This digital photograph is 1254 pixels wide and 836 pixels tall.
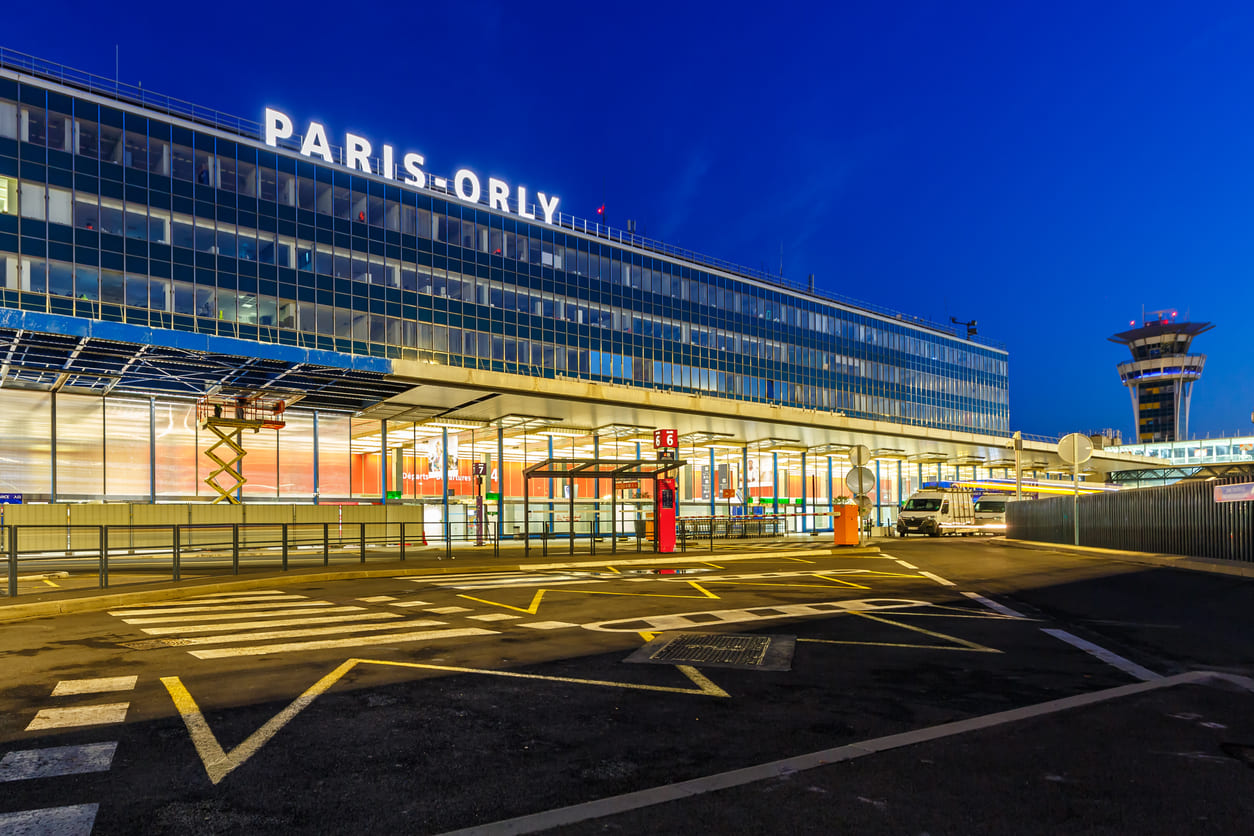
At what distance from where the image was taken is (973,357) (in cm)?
10944

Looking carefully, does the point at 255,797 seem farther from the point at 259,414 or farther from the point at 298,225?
the point at 298,225

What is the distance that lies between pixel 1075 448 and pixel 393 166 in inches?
1886

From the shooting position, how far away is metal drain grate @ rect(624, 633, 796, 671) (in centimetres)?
836

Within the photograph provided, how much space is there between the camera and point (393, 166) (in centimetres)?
5900

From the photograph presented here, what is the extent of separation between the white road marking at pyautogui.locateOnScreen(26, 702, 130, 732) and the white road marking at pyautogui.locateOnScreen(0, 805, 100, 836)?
1.98m

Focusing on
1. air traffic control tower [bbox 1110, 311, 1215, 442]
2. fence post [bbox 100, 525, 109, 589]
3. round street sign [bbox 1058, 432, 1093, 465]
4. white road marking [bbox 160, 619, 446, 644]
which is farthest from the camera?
air traffic control tower [bbox 1110, 311, 1215, 442]

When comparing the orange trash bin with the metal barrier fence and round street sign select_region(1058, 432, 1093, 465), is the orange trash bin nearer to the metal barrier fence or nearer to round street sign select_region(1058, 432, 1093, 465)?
the metal barrier fence

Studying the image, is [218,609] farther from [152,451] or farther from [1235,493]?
[152,451]

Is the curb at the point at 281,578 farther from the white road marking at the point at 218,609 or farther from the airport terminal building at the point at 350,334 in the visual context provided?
the airport terminal building at the point at 350,334

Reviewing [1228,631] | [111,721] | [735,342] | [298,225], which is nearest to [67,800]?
[111,721]

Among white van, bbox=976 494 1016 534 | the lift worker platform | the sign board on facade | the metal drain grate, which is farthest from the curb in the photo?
white van, bbox=976 494 1016 534

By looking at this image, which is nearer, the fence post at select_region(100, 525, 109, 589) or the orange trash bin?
the fence post at select_region(100, 525, 109, 589)

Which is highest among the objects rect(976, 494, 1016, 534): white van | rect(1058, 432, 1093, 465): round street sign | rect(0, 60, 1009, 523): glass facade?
rect(0, 60, 1009, 523): glass facade

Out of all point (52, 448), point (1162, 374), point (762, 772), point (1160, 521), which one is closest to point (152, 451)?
point (52, 448)
